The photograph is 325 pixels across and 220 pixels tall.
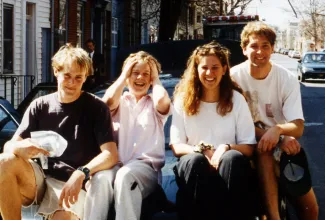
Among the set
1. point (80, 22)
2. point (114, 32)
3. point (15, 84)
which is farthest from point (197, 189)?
point (114, 32)

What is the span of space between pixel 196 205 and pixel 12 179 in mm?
1197

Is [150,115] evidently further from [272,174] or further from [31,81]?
[31,81]

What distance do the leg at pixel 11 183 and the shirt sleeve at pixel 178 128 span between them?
108 centimetres

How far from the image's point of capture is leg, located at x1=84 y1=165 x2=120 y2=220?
12.5 feet

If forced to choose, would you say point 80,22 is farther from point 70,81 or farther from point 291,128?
point 291,128

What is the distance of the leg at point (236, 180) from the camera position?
151 inches

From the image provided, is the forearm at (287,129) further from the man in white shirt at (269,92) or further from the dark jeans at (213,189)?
the dark jeans at (213,189)

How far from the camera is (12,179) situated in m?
3.80

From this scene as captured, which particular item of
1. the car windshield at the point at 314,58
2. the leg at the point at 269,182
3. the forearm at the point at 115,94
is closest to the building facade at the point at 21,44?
the forearm at the point at 115,94

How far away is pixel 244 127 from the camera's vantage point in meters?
4.29

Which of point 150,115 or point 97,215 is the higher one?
point 150,115

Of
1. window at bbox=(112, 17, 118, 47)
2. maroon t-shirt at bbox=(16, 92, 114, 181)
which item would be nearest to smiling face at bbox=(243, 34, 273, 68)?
maroon t-shirt at bbox=(16, 92, 114, 181)

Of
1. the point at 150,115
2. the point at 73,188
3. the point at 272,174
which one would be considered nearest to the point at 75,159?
the point at 73,188

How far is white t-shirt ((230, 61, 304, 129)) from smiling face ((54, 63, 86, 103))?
1.29 meters
